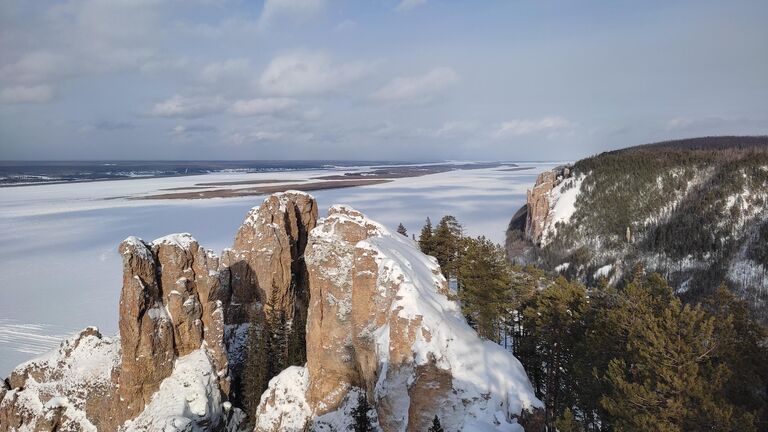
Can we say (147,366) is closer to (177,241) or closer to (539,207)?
(177,241)

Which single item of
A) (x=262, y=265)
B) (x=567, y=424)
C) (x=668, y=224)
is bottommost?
(x=668, y=224)

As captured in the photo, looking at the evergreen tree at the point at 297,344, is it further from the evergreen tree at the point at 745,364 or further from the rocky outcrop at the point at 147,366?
the evergreen tree at the point at 745,364

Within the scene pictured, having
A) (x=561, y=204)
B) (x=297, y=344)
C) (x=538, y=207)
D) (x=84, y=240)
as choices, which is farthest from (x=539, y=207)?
(x=84, y=240)

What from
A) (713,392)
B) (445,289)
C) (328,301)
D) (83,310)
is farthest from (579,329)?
(83,310)

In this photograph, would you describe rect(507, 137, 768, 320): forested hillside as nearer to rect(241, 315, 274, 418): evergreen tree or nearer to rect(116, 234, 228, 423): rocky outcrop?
rect(241, 315, 274, 418): evergreen tree

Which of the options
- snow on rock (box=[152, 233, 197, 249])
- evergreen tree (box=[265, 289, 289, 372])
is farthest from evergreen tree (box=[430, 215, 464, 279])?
snow on rock (box=[152, 233, 197, 249])

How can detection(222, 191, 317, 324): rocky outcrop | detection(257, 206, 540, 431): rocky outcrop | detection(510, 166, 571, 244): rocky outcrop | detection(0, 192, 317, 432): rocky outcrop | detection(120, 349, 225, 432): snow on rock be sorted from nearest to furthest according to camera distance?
detection(257, 206, 540, 431): rocky outcrop, detection(120, 349, 225, 432): snow on rock, detection(0, 192, 317, 432): rocky outcrop, detection(222, 191, 317, 324): rocky outcrop, detection(510, 166, 571, 244): rocky outcrop

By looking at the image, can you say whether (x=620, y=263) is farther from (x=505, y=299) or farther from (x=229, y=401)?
(x=229, y=401)
